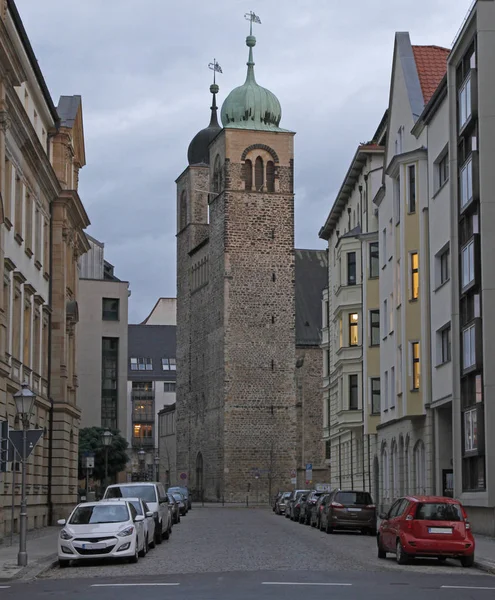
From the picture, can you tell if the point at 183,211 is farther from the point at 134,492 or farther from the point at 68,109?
the point at 134,492

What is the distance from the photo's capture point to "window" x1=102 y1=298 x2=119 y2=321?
100931 millimetres

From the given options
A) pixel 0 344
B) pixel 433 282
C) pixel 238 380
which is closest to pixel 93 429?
pixel 238 380

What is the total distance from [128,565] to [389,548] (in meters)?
5.22

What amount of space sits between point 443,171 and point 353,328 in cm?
2036

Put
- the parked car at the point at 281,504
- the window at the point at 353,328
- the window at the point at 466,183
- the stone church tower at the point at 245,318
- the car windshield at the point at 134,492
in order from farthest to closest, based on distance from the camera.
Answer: the stone church tower at the point at 245,318
the parked car at the point at 281,504
the window at the point at 353,328
the window at the point at 466,183
the car windshield at the point at 134,492

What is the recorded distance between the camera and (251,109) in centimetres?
10056

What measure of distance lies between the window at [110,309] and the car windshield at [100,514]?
2987 inches

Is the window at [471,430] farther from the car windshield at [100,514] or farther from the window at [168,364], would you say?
the window at [168,364]

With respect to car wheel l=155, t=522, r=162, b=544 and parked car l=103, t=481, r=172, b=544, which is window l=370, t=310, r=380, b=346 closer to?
parked car l=103, t=481, r=172, b=544

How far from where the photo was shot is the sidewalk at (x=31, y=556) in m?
22.4

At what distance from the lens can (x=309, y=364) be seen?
104 m

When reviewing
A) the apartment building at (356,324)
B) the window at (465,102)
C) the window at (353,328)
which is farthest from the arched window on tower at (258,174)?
the window at (465,102)

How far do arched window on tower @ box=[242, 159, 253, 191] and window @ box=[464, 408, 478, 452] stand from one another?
6257 centimetres

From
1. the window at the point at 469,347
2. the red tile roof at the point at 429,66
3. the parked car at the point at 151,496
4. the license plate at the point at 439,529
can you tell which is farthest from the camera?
the red tile roof at the point at 429,66
